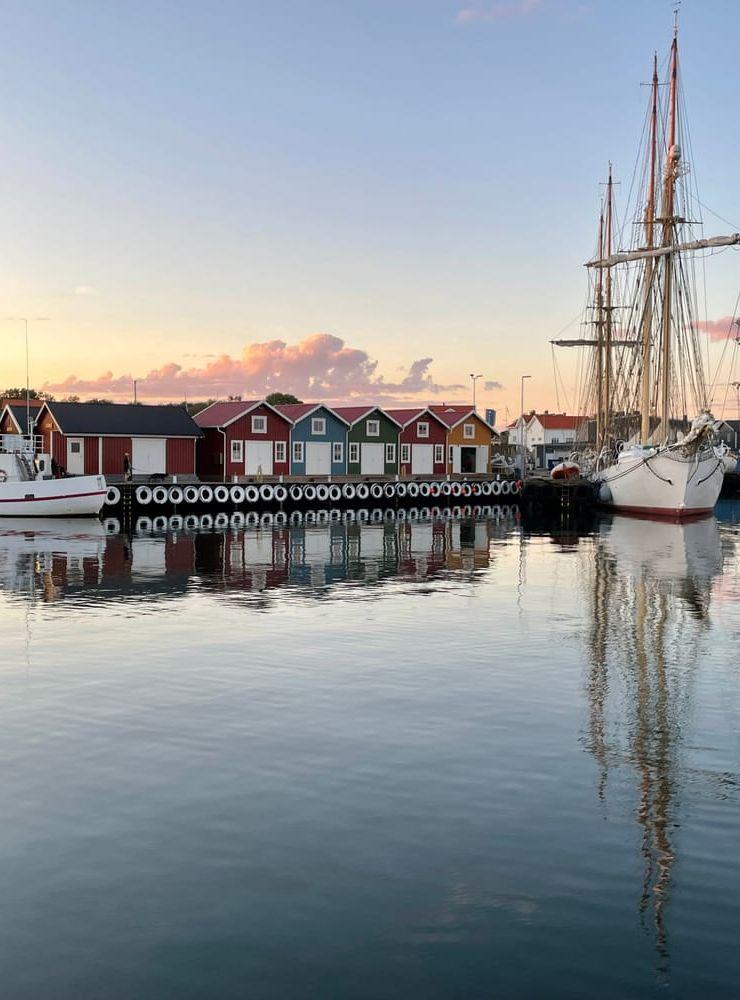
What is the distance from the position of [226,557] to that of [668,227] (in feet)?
138

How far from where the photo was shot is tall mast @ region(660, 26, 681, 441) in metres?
66.4

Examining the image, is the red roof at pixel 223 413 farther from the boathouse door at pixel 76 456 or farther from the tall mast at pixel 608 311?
the tall mast at pixel 608 311

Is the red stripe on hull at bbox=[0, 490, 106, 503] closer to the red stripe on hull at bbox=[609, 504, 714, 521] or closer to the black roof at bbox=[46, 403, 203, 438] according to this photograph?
the black roof at bbox=[46, 403, 203, 438]

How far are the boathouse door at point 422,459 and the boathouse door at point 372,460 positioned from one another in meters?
3.38

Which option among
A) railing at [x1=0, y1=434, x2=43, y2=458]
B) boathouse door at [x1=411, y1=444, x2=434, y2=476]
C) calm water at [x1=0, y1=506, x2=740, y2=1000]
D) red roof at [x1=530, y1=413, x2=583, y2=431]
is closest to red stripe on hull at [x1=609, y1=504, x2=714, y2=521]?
boathouse door at [x1=411, y1=444, x2=434, y2=476]

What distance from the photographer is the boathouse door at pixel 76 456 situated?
235ft

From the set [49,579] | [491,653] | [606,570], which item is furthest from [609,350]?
[491,653]

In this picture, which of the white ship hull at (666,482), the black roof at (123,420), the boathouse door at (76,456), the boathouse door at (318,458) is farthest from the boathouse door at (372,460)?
the boathouse door at (76,456)

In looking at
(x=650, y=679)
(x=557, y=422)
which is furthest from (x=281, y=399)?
(x=650, y=679)

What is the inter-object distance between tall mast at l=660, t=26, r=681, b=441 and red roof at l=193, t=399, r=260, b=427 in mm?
30648

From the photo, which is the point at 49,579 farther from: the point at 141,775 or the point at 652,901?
the point at 652,901

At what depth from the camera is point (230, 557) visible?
133 feet

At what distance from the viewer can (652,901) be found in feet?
29.8

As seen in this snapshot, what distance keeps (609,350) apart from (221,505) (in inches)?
1558
